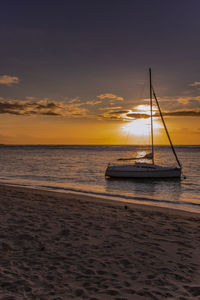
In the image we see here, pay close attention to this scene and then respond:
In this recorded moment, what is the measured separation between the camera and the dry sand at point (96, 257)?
15.7 feet

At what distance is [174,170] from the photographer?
3278 centimetres

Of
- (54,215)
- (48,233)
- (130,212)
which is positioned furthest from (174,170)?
(48,233)

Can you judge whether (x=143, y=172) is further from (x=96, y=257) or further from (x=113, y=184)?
(x=96, y=257)

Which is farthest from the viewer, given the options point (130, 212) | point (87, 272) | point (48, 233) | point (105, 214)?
point (130, 212)

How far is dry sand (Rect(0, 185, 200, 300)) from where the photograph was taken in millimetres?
4789

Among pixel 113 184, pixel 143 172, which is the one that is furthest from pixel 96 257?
pixel 143 172

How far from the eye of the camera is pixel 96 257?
20.7 feet

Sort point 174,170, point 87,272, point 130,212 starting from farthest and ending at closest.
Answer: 1. point 174,170
2. point 130,212
3. point 87,272

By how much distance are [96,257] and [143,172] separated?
26.8 metres

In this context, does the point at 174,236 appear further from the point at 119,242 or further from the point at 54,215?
the point at 54,215

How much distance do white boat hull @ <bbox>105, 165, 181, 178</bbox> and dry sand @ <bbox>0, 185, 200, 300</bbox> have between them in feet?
71.9

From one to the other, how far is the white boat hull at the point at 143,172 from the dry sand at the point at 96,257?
863 inches

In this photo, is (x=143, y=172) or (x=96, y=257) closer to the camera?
(x=96, y=257)

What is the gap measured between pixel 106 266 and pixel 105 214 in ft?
18.2
